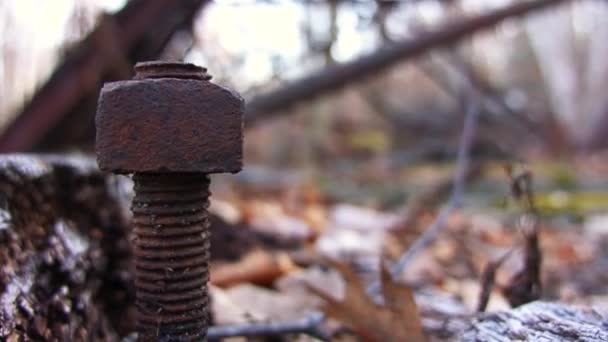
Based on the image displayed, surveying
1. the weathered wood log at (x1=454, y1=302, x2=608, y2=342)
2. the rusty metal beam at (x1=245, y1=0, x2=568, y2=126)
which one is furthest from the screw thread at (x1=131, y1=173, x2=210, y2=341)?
the rusty metal beam at (x1=245, y1=0, x2=568, y2=126)

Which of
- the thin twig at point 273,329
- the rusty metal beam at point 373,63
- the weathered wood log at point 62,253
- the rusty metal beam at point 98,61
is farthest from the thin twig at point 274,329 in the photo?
the rusty metal beam at point 373,63

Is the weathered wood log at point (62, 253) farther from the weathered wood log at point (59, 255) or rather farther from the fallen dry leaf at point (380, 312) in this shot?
the fallen dry leaf at point (380, 312)

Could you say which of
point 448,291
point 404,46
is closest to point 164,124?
point 448,291

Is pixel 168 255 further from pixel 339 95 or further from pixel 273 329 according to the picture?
pixel 339 95

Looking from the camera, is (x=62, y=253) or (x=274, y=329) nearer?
(x=62, y=253)

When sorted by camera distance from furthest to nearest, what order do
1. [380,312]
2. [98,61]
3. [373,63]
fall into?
[373,63], [98,61], [380,312]

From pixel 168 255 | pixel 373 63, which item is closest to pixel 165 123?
pixel 168 255

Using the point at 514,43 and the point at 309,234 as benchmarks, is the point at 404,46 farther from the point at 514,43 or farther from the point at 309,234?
the point at 514,43

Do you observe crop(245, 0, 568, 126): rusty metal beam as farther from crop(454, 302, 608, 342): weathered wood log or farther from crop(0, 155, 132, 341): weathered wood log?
crop(454, 302, 608, 342): weathered wood log
